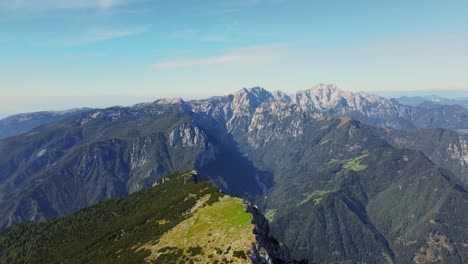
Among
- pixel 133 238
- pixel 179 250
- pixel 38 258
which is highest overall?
pixel 179 250

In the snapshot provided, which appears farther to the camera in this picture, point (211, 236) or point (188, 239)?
point (188, 239)

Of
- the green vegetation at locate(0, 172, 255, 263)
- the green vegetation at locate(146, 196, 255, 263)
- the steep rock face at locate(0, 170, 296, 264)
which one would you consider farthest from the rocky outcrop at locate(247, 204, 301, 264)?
the green vegetation at locate(0, 172, 255, 263)

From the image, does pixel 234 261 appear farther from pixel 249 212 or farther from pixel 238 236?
pixel 249 212

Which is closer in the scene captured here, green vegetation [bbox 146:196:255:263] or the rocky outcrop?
the rocky outcrop

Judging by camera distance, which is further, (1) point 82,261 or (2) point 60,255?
(2) point 60,255

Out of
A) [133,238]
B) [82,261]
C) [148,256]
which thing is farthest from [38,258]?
[148,256]

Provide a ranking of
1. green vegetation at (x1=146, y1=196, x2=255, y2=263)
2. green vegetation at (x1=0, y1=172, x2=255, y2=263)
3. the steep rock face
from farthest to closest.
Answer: green vegetation at (x1=0, y1=172, x2=255, y2=263), the steep rock face, green vegetation at (x1=146, y1=196, x2=255, y2=263)

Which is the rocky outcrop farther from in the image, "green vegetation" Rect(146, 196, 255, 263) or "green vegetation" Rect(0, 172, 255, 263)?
"green vegetation" Rect(0, 172, 255, 263)

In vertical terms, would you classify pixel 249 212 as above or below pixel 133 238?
above

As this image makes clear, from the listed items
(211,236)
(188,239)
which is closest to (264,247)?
(211,236)

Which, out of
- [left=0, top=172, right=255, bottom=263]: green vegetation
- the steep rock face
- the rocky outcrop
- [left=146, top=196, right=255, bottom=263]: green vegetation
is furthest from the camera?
[left=0, top=172, right=255, bottom=263]: green vegetation

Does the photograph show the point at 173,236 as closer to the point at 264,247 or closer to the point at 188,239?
the point at 188,239
